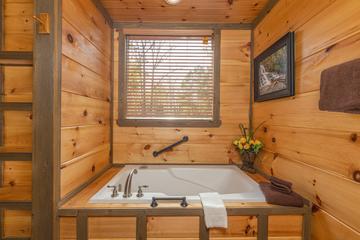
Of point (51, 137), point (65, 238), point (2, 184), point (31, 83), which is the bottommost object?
point (65, 238)

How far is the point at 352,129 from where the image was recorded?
36.9 inches

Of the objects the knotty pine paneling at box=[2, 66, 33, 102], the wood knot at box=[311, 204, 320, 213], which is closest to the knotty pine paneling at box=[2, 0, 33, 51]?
the knotty pine paneling at box=[2, 66, 33, 102]

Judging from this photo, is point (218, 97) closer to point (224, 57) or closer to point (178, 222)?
point (224, 57)

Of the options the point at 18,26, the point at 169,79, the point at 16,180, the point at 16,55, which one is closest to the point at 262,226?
the point at 16,180

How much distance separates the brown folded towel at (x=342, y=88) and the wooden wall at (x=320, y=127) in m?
0.09

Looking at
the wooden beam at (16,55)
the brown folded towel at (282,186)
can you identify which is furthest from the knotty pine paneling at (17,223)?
the brown folded towel at (282,186)

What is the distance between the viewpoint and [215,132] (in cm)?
227

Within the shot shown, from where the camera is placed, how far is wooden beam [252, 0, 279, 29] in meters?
1.78

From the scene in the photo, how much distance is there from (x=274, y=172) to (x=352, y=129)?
0.88 metres

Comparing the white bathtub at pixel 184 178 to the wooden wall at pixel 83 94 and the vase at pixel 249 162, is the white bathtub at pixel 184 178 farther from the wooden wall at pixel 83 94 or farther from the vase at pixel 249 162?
the wooden wall at pixel 83 94

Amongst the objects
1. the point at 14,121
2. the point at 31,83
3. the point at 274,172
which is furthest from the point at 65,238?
the point at 274,172

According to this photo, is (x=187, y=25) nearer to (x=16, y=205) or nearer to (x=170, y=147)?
(x=170, y=147)

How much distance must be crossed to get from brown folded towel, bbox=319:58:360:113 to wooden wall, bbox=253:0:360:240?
86 millimetres

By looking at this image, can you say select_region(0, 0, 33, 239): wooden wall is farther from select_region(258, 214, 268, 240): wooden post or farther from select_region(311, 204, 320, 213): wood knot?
select_region(311, 204, 320, 213): wood knot
